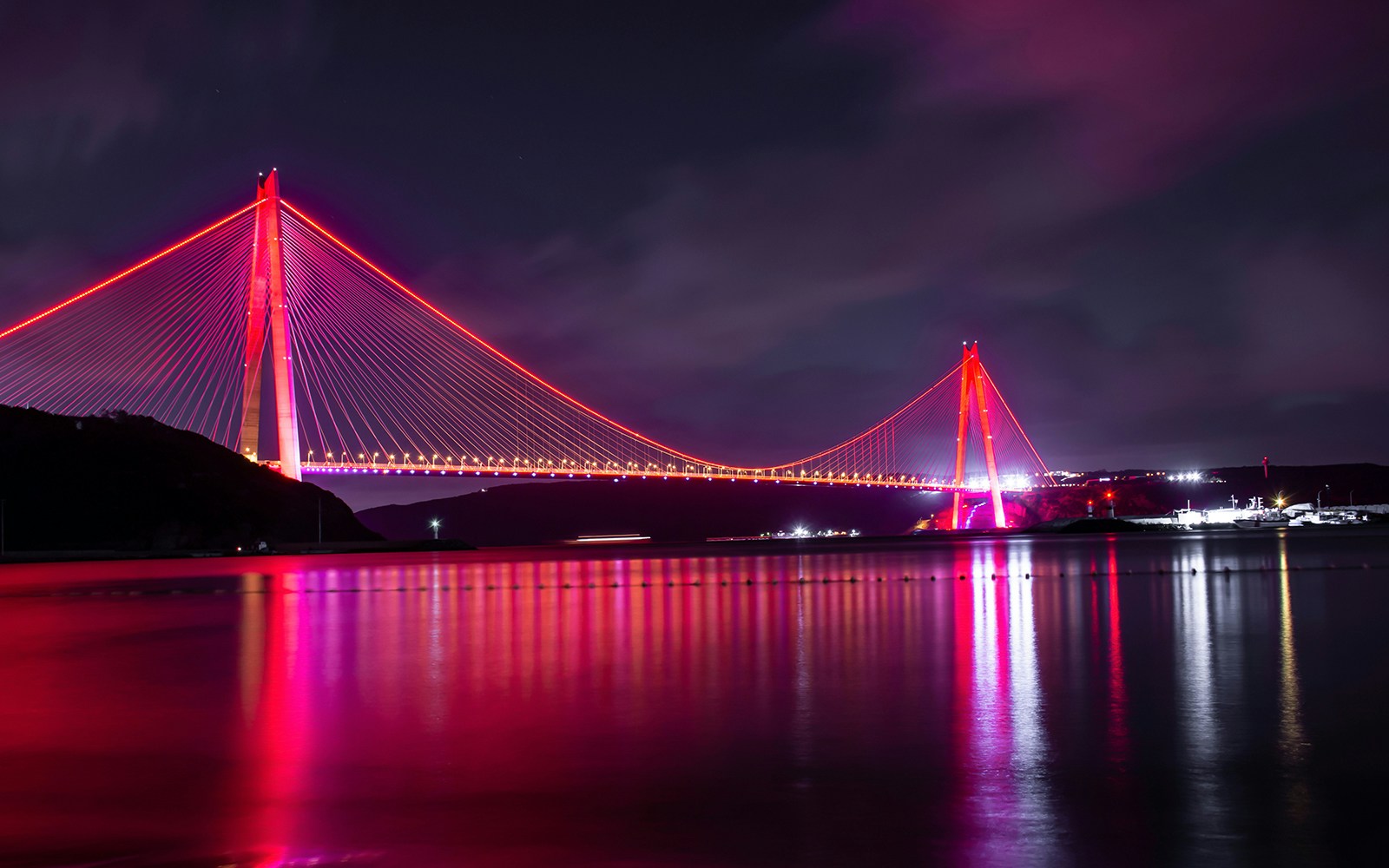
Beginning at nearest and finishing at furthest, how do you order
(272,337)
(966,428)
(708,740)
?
(708,740), (272,337), (966,428)

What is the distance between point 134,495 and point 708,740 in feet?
227

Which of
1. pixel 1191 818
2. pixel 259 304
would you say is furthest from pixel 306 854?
pixel 259 304

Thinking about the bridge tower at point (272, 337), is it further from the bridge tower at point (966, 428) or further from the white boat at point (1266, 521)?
the white boat at point (1266, 521)

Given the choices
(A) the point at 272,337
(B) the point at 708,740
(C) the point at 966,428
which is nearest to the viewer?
(B) the point at 708,740

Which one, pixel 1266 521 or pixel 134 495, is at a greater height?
pixel 134 495

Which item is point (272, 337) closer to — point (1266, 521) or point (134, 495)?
point (134, 495)

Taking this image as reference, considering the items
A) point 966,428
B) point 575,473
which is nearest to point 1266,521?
point 966,428

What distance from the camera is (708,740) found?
6875mm

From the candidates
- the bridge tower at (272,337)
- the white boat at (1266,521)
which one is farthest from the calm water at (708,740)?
the white boat at (1266,521)

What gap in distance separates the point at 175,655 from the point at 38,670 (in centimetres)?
148

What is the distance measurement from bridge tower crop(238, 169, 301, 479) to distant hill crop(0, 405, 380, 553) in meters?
4.89

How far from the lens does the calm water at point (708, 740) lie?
468cm

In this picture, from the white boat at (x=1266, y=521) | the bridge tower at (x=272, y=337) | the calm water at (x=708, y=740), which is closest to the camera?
the calm water at (x=708, y=740)

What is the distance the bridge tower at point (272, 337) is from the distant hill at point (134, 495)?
4.89m
